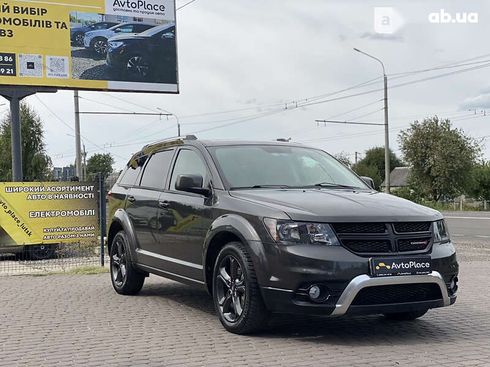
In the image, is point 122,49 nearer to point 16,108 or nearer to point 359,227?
point 16,108

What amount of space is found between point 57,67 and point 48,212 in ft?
26.0

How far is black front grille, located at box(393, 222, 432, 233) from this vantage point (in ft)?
17.8

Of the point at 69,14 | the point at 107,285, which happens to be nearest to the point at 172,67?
the point at 69,14

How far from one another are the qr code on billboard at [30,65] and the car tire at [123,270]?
10318 mm

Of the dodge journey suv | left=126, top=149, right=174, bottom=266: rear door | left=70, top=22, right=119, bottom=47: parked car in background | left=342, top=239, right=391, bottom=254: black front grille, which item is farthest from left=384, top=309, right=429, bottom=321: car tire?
left=70, top=22, right=119, bottom=47: parked car in background

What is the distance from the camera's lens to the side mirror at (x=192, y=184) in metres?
6.25

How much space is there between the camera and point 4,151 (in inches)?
1741

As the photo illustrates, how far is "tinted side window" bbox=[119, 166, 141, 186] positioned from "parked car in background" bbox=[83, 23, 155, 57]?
10.7m

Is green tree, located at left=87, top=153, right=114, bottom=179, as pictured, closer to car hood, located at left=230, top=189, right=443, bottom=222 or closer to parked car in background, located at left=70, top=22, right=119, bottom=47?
parked car in background, located at left=70, top=22, right=119, bottom=47

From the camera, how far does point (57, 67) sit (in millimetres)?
17781

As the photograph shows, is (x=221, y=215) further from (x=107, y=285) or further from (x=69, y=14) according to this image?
(x=69, y=14)

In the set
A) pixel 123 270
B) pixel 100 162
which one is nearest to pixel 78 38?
pixel 123 270

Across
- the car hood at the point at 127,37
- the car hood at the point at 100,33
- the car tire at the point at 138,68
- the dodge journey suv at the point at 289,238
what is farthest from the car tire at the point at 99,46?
the dodge journey suv at the point at 289,238

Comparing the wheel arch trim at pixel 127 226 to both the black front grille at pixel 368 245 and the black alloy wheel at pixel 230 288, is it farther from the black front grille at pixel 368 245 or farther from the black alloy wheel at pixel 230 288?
the black front grille at pixel 368 245
